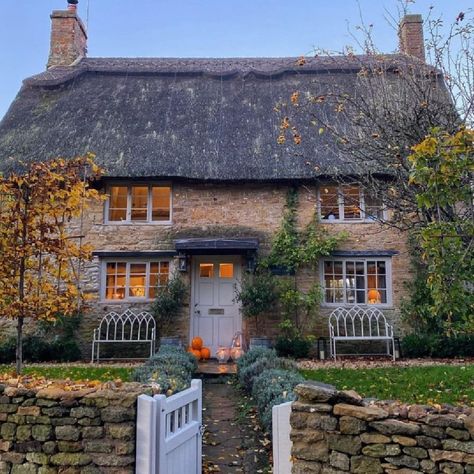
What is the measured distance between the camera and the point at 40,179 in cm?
596

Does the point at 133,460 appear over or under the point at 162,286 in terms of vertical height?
under

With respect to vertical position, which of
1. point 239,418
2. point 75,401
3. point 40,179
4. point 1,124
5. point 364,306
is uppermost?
point 1,124

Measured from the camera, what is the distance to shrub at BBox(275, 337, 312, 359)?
10.8 meters

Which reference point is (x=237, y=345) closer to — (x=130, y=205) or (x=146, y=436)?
(x=130, y=205)

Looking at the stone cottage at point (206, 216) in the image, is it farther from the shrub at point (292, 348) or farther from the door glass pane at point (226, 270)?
the shrub at point (292, 348)

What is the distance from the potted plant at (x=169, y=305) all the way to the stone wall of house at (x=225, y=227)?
31 centimetres

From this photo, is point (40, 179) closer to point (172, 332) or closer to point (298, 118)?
point (172, 332)

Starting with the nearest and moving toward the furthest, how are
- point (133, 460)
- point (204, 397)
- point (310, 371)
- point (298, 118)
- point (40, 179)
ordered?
point (133, 460) → point (40, 179) → point (204, 397) → point (310, 371) → point (298, 118)

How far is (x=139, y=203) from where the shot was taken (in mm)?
11969

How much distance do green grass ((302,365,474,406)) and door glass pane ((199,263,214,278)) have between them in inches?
154

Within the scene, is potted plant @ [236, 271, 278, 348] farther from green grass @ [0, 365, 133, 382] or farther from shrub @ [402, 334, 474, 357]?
shrub @ [402, 334, 474, 357]

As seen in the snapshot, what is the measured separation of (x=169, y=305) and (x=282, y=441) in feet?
24.8

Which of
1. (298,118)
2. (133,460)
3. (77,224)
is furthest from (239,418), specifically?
(298,118)

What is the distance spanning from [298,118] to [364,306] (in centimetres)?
552
